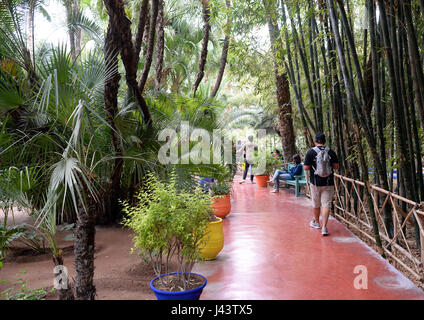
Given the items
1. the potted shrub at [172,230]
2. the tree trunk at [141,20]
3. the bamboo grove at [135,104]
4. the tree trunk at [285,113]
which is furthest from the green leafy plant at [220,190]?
the tree trunk at [285,113]

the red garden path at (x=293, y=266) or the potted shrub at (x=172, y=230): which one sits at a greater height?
the potted shrub at (x=172, y=230)

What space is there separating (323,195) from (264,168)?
568cm

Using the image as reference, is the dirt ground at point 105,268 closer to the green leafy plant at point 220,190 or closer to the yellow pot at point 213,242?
the yellow pot at point 213,242

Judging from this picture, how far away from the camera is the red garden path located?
2.96 meters

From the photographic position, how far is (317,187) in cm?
483

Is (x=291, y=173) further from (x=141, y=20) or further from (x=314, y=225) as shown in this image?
(x=141, y=20)

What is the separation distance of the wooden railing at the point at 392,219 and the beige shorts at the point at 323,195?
0.35 metres

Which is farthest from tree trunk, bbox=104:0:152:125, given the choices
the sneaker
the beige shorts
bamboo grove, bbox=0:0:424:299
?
the sneaker

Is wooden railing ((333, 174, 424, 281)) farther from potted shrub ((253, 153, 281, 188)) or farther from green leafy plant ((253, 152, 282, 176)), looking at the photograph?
green leafy plant ((253, 152, 282, 176))

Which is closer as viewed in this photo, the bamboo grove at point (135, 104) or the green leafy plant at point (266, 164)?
the bamboo grove at point (135, 104)

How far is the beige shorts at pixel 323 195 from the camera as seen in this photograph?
4734 mm

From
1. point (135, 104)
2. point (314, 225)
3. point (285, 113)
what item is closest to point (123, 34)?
point (135, 104)

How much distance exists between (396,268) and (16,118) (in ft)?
14.9

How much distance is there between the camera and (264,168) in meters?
10.5
